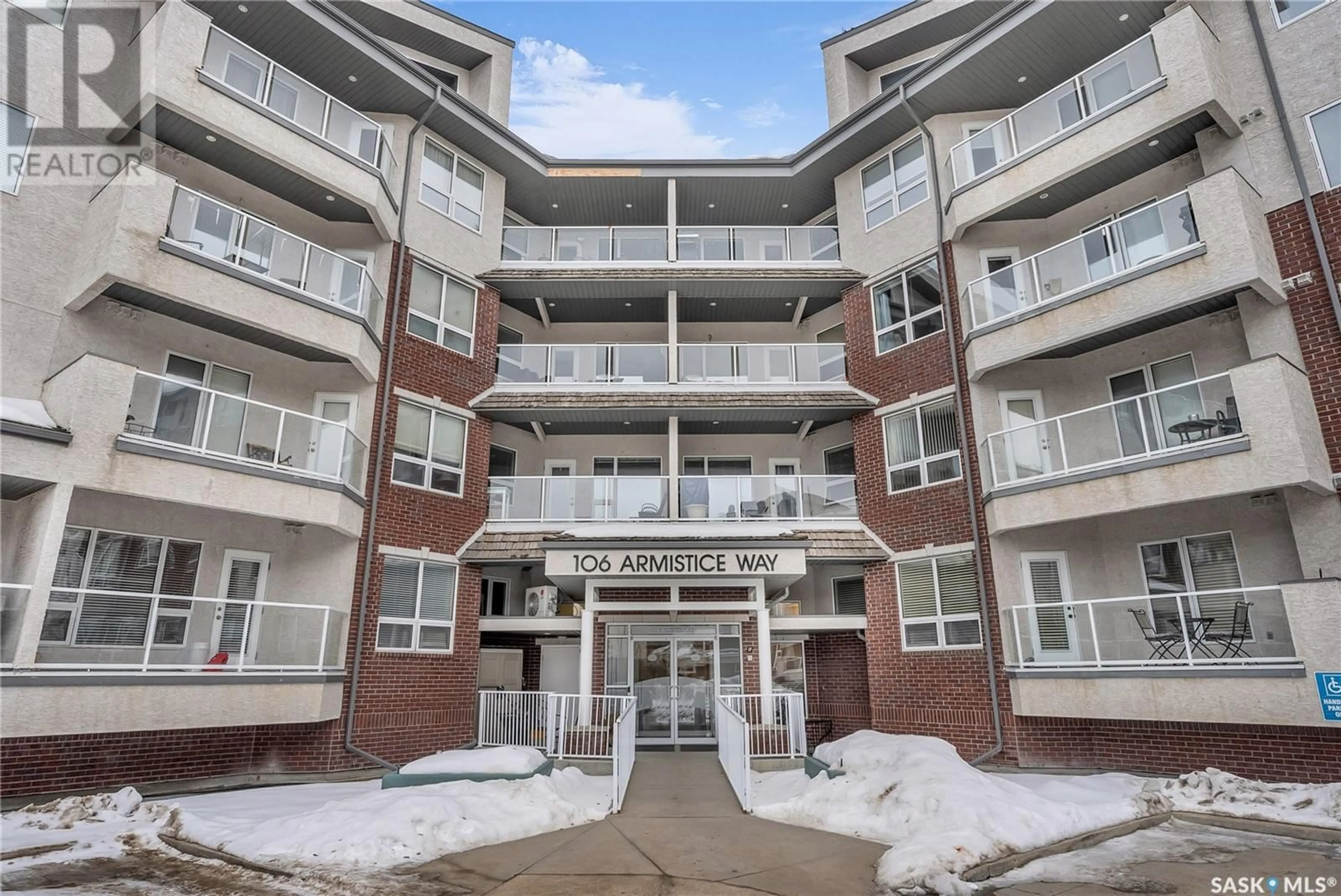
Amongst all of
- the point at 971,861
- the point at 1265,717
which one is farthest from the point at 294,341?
the point at 1265,717

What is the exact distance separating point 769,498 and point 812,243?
7.30m

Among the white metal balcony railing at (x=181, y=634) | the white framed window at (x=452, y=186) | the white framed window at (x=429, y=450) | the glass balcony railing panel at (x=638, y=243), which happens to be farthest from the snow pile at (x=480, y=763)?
the glass balcony railing panel at (x=638, y=243)

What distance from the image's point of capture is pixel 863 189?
1875cm

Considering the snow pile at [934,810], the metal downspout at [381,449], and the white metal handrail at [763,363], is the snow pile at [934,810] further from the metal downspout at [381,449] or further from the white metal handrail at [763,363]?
the white metal handrail at [763,363]

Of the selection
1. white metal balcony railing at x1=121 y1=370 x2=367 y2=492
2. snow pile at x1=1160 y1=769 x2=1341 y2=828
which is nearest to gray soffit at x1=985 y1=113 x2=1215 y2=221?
snow pile at x1=1160 y1=769 x2=1341 y2=828

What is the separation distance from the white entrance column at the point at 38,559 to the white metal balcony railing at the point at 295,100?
800 centimetres

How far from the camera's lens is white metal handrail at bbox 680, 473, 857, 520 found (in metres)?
17.4

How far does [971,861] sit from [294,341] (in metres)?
13.8

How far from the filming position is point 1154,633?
12055 millimetres

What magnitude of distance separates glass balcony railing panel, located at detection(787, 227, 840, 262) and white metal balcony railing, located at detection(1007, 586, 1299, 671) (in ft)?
34.1

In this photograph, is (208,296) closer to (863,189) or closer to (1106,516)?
(863,189)

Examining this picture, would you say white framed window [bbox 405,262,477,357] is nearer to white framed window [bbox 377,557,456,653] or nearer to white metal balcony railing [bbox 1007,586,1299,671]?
white framed window [bbox 377,557,456,653]

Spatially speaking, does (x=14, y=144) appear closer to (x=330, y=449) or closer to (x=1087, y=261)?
(x=330, y=449)

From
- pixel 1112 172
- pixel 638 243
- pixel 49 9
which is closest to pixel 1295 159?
pixel 1112 172
